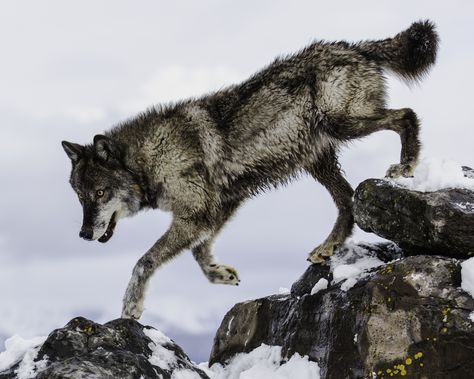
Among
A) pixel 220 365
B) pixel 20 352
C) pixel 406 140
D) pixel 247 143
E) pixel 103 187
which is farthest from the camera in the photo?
pixel 103 187

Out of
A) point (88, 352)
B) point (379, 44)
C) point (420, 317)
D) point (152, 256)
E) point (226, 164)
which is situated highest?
point (379, 44)

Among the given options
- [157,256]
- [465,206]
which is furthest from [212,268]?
[465,206]

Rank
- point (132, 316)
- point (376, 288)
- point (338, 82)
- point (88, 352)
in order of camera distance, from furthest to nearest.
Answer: point (338, 82) → point (132, 316) → point (376, 288) → point (88, 352)

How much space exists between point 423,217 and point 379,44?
281 cm

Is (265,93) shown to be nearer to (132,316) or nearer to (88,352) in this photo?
(132,316)

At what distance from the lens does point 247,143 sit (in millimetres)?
8195

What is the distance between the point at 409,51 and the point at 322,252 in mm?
2789

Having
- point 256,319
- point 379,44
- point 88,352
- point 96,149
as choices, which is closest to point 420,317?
point 256,319

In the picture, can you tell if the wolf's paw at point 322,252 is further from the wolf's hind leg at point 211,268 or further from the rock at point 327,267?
the wolf's hind leg at point 211,268

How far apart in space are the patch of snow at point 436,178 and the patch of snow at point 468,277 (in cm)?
96

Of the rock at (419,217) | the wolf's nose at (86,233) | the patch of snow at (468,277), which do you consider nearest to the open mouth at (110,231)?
the wolf's nose at (86,233)

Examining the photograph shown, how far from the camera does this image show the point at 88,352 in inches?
232

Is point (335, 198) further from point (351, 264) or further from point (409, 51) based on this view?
point (409, 51)

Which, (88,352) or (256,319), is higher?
(256,319)
